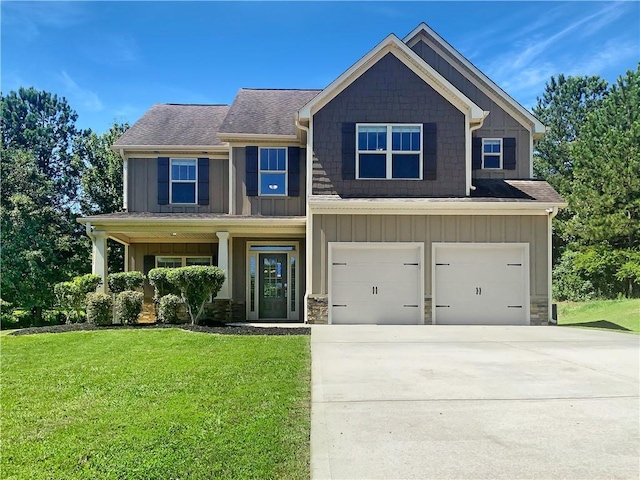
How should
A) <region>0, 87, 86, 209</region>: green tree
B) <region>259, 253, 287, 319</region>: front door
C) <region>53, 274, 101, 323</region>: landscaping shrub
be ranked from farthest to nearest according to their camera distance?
<region>0, 87, 86, 209</region>: green tree < <region>259, 253, 287, 319</region>: front door < <region>53, 274, 101, 323</region>: landscaping shrub

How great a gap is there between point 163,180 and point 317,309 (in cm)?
665

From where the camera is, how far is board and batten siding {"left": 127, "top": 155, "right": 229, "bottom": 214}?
16281 mm

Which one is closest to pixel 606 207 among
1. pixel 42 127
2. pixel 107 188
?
pixel 107 188

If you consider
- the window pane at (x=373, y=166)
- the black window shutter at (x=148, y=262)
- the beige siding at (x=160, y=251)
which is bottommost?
the black window shutter at (x=148, y=262)

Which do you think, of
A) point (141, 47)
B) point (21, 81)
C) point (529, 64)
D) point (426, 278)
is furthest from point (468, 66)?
point (21, 81)

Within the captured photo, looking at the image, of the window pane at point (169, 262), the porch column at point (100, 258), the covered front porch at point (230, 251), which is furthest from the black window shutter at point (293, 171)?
the porch column at point (100, 258)

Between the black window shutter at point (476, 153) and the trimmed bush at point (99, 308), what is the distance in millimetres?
11446

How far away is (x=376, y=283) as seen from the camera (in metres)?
13.8

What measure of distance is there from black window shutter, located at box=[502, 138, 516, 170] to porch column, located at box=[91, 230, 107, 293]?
12329mm

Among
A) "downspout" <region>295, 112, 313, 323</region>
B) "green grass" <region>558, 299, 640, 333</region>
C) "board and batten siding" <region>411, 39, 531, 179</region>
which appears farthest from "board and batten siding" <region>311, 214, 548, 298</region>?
"green grass" <region>558, 299, 640, 333</region>

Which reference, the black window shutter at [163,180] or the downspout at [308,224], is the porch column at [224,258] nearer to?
the downspout at [308,224]

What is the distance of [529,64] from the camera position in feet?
52.1

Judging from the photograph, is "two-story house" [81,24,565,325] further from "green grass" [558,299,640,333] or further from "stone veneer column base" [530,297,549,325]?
"green grass" [558,299,640,333]

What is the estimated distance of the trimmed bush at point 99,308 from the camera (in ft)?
42.5
